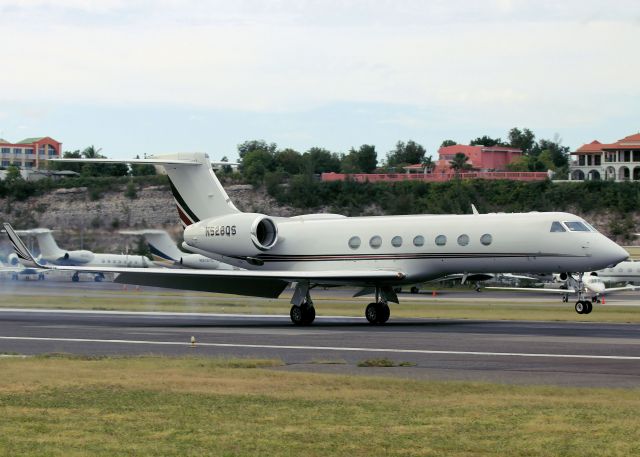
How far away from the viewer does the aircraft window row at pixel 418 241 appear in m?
33.6

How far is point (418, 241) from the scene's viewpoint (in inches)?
1362

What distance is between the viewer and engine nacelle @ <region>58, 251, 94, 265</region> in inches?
3149

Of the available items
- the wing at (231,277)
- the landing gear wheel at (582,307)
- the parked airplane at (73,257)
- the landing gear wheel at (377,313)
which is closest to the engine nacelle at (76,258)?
the parked airplane at (73,257)

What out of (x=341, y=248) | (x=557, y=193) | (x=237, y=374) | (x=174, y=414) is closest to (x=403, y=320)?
(x=341, y=248)

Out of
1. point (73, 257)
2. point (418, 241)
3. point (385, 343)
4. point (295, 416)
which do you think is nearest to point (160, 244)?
point (73, 257)

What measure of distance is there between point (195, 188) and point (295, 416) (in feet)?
88.6

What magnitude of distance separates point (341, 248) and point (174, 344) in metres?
11.0

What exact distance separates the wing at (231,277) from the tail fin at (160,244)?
61.9 ft

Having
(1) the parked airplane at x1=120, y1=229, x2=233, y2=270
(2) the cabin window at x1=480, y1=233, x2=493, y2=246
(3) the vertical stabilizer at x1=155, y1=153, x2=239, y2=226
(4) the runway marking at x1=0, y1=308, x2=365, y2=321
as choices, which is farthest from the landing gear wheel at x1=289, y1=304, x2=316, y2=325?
(1) the parked airplane at x1=120, y1=229, x2=233, y2=270

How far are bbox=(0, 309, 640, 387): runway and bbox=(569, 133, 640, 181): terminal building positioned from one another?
112003 mm

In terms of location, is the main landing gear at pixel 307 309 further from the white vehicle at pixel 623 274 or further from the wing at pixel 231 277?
the white vehicle at pixel 623 274

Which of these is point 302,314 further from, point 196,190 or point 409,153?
point 409,153

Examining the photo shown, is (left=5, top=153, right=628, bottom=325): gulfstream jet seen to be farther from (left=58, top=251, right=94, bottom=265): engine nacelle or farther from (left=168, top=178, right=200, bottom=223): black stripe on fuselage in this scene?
(left=58, top=251, right=94, bottom=265): engine nacelle

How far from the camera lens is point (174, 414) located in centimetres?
1420
